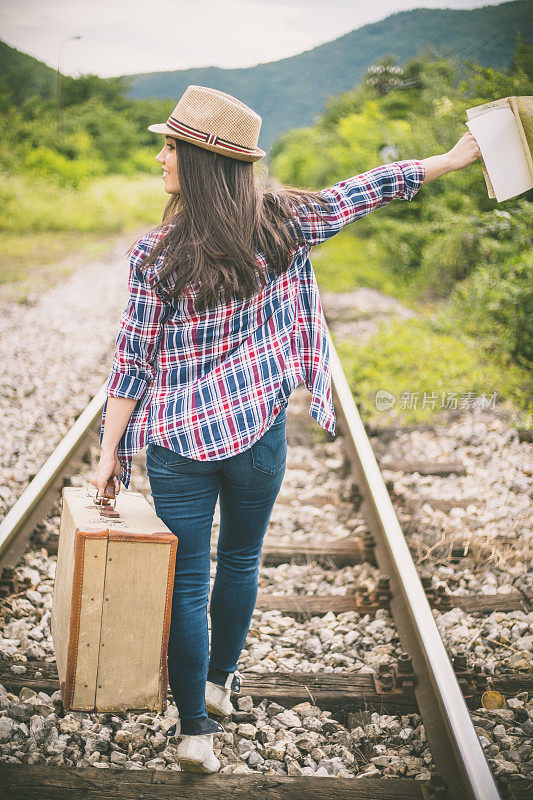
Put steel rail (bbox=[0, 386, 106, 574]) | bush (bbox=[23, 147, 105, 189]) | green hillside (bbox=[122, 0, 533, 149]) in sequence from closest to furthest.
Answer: steel rail (bbox=[0, 386, 106, 574])
green hillside (bbox=[122, 0, 533, 149])
bush (bbox=[23, 147, 105, 189])

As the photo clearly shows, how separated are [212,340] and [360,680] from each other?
142 cm

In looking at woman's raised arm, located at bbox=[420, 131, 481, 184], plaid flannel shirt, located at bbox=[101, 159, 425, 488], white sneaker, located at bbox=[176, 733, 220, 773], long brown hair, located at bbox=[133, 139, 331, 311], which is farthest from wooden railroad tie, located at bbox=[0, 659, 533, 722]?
woman's raised arm, located at bbox=[420, 131, 481, 184]

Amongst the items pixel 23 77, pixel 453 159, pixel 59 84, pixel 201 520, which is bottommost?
pixel 201 520

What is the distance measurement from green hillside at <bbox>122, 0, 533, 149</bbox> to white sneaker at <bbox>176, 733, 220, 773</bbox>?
476 centimetres

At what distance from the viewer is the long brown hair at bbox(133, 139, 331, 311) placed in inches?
64.4

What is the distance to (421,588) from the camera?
2723 millimetres

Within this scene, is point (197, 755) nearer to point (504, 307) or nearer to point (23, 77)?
point (504, 307)

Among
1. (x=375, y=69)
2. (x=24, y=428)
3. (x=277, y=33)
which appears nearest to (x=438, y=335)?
(x=277, y=33)

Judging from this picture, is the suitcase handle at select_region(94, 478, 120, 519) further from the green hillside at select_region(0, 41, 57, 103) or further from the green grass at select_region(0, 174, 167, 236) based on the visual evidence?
the green grass at select_region(0, 174, 167, 236)

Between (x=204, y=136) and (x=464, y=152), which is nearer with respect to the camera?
(x=204, y=136)

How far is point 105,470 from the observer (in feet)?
6.23
